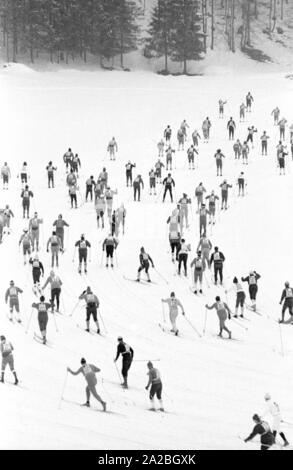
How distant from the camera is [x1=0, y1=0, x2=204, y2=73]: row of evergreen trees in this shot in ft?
270

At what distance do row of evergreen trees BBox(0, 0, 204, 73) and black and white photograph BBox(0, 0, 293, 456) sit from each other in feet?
22.8

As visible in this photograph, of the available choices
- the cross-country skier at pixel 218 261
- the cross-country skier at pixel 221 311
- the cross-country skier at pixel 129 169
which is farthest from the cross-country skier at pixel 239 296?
the cross-country skier at pixel 129 169

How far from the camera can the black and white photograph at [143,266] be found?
1916 cm

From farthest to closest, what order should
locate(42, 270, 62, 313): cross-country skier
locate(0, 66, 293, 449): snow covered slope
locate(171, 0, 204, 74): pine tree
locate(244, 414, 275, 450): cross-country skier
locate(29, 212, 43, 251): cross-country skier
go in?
locate(171, 0, 204, 74): pine tree, locate(29, 212, 43, 251): cross-country skier, locate(42, 270, 62, 313): cross-country skier, locate(0, 66, 293, 449): snow covered slope, locate(244, 414, 275, 450): cross-country skier

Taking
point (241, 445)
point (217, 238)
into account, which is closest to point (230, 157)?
point (217, 238)

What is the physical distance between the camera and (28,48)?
85438 mm

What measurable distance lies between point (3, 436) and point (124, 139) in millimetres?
38139

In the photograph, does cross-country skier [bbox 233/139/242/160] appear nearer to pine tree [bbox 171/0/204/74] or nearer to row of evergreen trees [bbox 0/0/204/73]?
pine tree [bbox 171/0/204/74]

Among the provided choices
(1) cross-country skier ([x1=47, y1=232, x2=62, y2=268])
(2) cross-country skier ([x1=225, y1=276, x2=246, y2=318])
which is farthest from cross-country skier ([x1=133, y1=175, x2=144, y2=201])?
(2) cross-country skier ([x1=225, y1=276, x2=246, y2=318])

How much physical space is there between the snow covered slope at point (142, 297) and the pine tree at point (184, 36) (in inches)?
913

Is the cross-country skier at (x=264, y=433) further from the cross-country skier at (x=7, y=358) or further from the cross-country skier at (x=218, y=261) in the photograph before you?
the cross-country skier at (x=218, y=261)

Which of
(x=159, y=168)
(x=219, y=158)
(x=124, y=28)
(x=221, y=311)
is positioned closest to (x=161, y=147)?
(x=219, y=158)

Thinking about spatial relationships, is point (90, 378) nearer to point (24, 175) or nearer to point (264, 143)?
point (24, 175)

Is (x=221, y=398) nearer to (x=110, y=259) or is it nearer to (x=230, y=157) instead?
(x=110, y=259)
